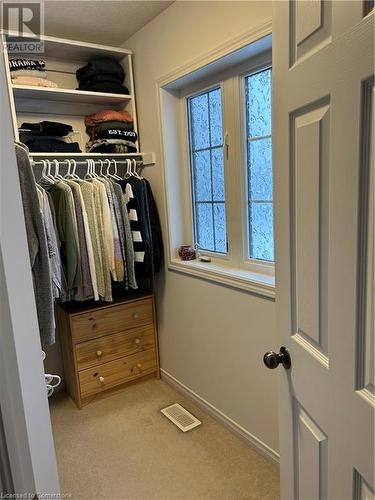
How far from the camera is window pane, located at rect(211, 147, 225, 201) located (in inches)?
90.7

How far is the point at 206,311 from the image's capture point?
2375 mm

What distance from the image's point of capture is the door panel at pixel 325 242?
0.69 meters

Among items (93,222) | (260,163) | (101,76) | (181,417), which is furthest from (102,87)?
(181,417)

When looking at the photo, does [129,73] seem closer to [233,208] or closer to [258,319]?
[233,208]

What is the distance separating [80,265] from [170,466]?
49.2 inches

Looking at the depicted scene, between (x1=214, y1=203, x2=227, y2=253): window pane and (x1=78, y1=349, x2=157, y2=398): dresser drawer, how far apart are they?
1035 millimetres

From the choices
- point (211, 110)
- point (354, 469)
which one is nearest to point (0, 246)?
point (354, 469)

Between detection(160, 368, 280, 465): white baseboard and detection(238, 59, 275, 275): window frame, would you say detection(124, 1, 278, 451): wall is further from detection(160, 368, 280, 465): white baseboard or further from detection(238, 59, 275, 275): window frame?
detection(238, 59, 275, 275): window frame

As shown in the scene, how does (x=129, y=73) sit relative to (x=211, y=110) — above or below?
above

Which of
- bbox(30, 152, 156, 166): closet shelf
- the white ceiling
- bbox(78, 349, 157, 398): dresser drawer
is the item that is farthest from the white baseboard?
the white ceiling

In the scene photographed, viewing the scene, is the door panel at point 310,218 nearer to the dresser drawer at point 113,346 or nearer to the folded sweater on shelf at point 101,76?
the dresser drawer at point 113,346

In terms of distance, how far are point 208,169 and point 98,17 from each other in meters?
1.12

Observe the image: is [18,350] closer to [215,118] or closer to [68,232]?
[68,232]

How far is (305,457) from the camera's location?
103cm
